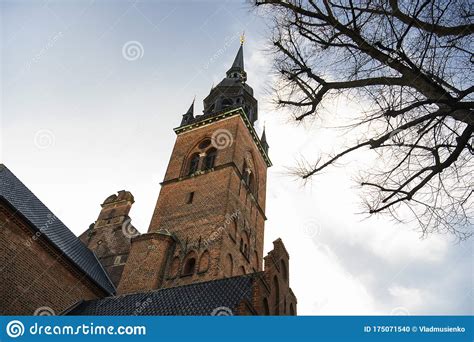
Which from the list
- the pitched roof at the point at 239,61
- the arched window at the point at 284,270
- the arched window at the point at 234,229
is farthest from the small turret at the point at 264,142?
the arched window at the point at 284,270

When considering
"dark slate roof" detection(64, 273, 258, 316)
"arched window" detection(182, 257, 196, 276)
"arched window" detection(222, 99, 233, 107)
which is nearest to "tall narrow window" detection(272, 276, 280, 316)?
"dark slate roof" detection(64, 273, 258, 316)

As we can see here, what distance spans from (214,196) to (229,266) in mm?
3802

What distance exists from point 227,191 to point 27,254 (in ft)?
28.8

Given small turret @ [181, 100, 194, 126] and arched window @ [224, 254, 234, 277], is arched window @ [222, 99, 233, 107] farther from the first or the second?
arched window @ [224, 254, 234, 277]

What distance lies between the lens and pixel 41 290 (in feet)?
43.9

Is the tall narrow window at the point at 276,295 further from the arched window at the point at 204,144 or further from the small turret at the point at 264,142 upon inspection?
the small turret at the point at 264,142

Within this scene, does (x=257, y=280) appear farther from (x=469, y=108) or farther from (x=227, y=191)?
(x=227, y=191)

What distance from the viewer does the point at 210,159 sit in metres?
21.7

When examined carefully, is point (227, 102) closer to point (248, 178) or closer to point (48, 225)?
point (248, 178)

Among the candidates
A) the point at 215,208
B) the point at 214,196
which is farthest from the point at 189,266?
the point at 214,196

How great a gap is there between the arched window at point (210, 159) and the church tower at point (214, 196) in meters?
0.06

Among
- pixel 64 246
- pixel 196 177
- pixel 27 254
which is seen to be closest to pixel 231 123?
pixel 196 177

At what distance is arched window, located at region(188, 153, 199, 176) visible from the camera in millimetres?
21553

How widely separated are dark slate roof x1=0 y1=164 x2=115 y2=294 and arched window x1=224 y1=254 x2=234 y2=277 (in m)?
5.35
